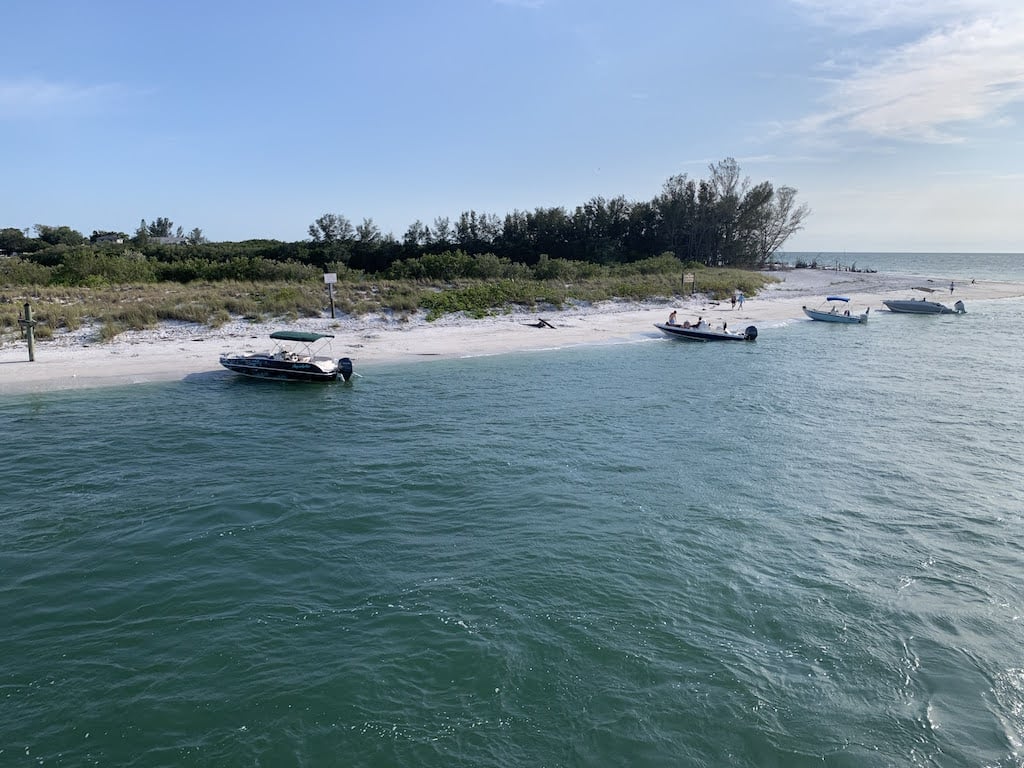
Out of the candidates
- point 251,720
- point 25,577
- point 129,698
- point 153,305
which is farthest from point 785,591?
point 153,305

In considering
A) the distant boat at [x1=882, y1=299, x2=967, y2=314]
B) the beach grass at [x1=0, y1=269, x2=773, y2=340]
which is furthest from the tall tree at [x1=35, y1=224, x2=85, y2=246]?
the distant boat at [x1=882, y1=299, x2=967, y2=314]

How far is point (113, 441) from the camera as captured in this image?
18891 mm

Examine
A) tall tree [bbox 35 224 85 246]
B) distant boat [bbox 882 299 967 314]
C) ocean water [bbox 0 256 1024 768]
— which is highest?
tall tree [bbox 35 224 85 246]

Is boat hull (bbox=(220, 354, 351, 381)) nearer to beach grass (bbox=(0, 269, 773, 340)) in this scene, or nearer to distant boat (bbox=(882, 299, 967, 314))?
beach grass (bbox=(0, 269, 773, 340))

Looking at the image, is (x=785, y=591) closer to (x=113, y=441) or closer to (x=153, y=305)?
(x=113, y=441)

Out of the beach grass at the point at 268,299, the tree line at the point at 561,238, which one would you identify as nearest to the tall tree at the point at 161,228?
the tree line at the point at 561,238

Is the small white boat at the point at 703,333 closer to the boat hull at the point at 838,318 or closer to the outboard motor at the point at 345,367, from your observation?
the boat hull at the point at 838,318

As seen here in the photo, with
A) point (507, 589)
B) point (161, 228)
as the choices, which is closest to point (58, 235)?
point (161, 228)

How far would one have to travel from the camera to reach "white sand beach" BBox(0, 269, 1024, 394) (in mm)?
26953

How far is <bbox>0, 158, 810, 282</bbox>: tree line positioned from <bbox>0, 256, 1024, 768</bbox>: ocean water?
51.0m

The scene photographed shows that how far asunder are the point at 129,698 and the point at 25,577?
4612 millimetres

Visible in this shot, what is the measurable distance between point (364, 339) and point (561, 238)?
176ft

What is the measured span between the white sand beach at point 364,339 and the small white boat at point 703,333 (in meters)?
1.65

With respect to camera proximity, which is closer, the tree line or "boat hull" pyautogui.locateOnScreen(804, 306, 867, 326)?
"boat hull" pyautogui.locateOnScreen(804, 306, 867, 326)
